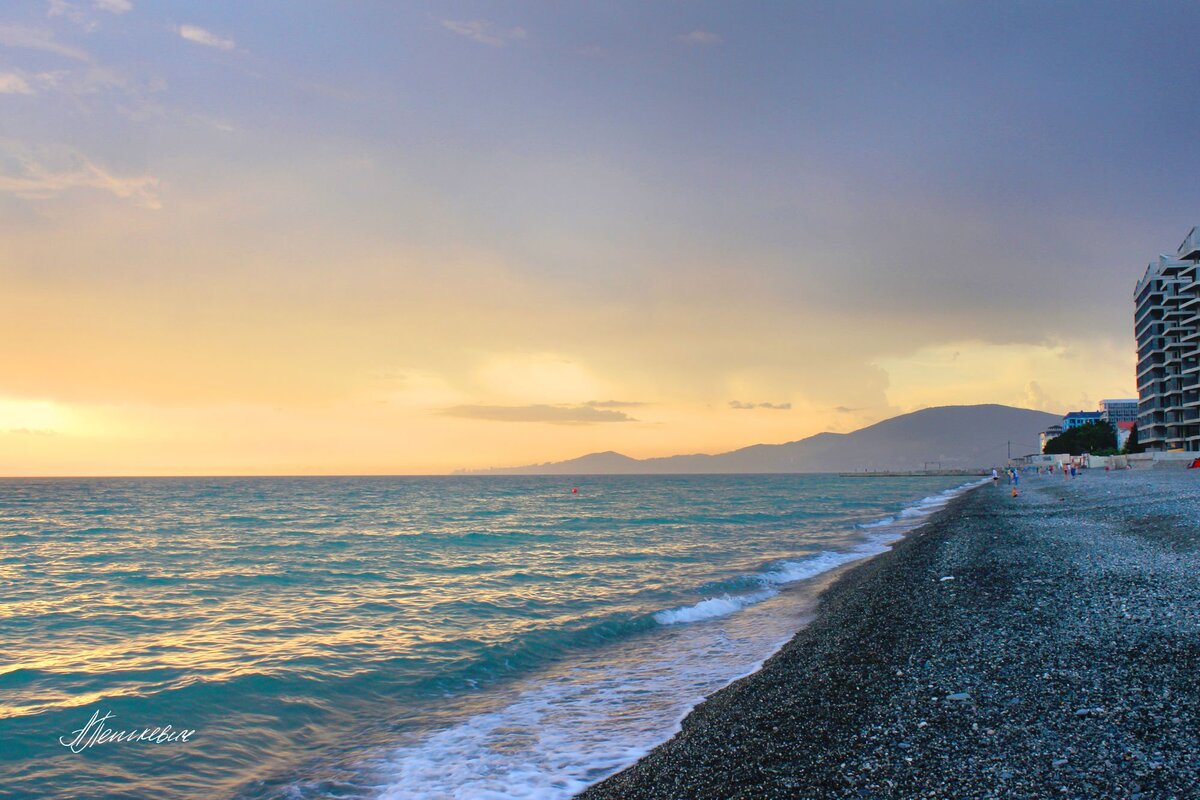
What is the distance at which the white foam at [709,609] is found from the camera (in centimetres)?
1936

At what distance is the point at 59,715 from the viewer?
11.9 m

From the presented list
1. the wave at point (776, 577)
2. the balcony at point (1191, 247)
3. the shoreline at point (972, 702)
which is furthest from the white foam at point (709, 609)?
the balcony at point (1191, 247)

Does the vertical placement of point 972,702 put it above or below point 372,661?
above

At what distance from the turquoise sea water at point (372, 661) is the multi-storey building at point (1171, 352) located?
10580cm

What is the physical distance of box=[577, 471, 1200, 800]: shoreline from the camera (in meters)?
6.43

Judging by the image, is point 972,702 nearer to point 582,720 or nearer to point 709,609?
point 582,720

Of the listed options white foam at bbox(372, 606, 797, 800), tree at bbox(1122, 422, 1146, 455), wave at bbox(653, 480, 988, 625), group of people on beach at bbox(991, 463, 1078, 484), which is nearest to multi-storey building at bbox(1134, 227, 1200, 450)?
tree at bbox(1122, 422, 1146, 455)

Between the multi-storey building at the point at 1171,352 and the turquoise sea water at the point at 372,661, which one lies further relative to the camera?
the multi-storey building at the point at 1171,352

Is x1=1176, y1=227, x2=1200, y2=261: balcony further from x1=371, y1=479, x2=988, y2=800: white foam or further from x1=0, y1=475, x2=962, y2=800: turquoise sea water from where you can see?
x1=371, y1=479, x2=988, y2=800: white foam

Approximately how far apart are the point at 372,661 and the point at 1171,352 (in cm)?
13991

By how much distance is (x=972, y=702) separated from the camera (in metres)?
8.29

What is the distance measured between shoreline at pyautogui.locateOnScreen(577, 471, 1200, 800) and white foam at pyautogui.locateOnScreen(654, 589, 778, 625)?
155 inches

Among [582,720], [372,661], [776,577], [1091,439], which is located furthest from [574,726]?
[1091,439]

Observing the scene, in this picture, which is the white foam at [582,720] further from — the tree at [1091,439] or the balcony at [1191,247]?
the tree at [1091,439]
